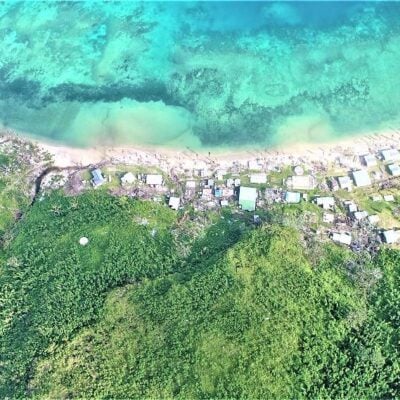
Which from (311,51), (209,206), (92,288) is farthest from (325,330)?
(311,51)

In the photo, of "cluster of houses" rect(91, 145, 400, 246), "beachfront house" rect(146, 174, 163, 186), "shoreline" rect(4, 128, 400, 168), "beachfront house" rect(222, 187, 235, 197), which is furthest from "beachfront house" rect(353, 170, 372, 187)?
"beachfront house" rect(146, 174, 163, 186)

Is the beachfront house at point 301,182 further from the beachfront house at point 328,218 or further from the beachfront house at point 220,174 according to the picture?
the beachfront house at point 220,174

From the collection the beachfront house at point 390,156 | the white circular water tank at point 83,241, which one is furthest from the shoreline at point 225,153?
the white circular water tank at point 83,241

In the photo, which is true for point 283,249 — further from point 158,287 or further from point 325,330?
point 158,287

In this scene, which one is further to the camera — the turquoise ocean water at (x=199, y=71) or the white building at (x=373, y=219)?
the turquoise ocean water at (x=199, y=71)

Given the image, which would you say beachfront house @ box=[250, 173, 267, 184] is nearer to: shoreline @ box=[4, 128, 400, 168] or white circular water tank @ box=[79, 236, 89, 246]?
shoreline @ box=[4, 128, 400, 168]

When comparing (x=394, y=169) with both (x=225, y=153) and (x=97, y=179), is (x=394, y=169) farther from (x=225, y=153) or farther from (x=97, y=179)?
(x=97, y=179)
